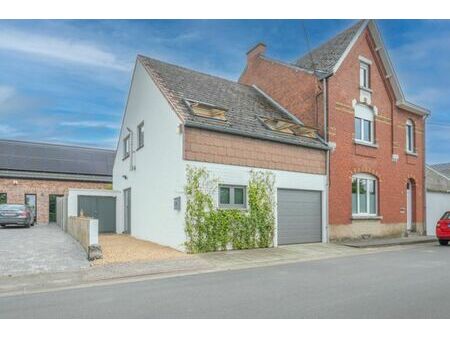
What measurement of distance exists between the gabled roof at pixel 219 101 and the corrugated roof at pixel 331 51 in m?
2.75

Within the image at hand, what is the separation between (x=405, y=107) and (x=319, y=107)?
248 inches

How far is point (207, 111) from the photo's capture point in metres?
14.2

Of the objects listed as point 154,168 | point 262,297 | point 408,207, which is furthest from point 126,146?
point 262,297

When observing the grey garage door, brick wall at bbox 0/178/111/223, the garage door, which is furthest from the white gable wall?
brick wall at bbox 0/178/111/223

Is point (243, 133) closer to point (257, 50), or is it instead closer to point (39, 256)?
point (39, 256)

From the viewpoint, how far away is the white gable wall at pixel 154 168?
13719 mm

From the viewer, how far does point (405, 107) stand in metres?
21.0

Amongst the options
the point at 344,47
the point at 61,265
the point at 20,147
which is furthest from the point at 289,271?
the point at 20,147

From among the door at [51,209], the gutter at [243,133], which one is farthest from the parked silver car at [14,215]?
the gutter at [243,133]

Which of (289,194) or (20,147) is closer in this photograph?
(289,194)

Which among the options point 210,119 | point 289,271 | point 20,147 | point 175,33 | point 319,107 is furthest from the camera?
point 20,147

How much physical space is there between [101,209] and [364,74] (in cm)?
1505

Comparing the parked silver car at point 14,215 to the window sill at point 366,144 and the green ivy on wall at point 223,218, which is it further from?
the window sill at point 366,144

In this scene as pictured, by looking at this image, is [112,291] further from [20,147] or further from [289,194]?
[20,147]
